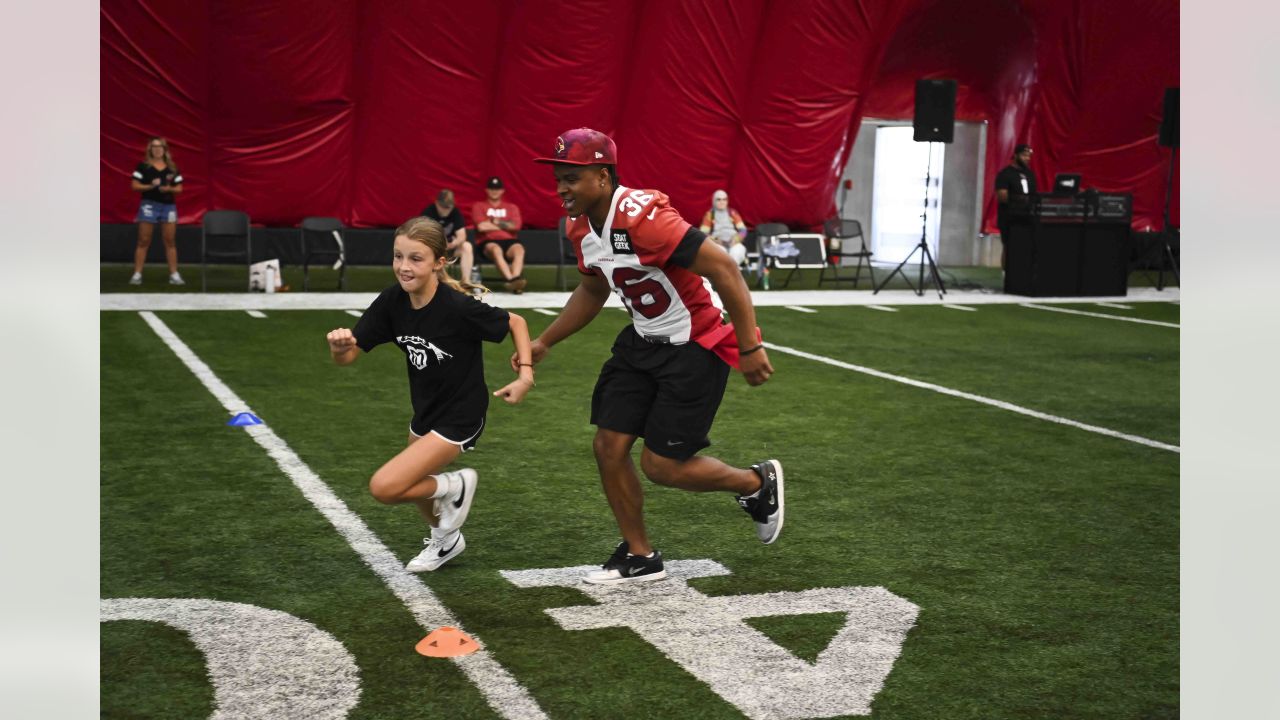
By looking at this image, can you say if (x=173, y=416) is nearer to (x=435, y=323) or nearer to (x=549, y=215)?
(x=435, y=323)

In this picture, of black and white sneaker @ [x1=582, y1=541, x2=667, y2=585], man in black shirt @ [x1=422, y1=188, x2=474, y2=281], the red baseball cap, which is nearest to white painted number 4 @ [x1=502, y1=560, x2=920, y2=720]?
black and white sneaker @ [x1=582, y1=541, x2=667, y2=585]

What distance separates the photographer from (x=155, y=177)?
16859 millimetres

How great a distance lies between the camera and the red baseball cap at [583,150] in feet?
14.3

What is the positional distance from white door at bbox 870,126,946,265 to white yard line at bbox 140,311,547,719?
60.2 ft

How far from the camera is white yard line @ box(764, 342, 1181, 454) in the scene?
25.4 ft

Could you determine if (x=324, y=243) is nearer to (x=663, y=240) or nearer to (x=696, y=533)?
(x=696, y=533)

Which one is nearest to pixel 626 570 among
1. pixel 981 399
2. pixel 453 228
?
pixel 981 399

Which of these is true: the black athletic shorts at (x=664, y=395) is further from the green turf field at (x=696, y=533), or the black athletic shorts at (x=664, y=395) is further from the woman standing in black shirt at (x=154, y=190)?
the woman standing in black shirt at (x=154, y=190)

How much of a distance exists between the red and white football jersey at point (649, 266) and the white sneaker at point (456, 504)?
84 centimetres

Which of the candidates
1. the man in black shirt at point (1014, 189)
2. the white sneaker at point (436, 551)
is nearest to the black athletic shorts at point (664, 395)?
the white sneaker at point (436, 551)

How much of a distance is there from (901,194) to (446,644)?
22.6m

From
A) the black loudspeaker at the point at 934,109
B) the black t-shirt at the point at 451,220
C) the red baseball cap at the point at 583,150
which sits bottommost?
the red baseball cap at the point at 583,150
